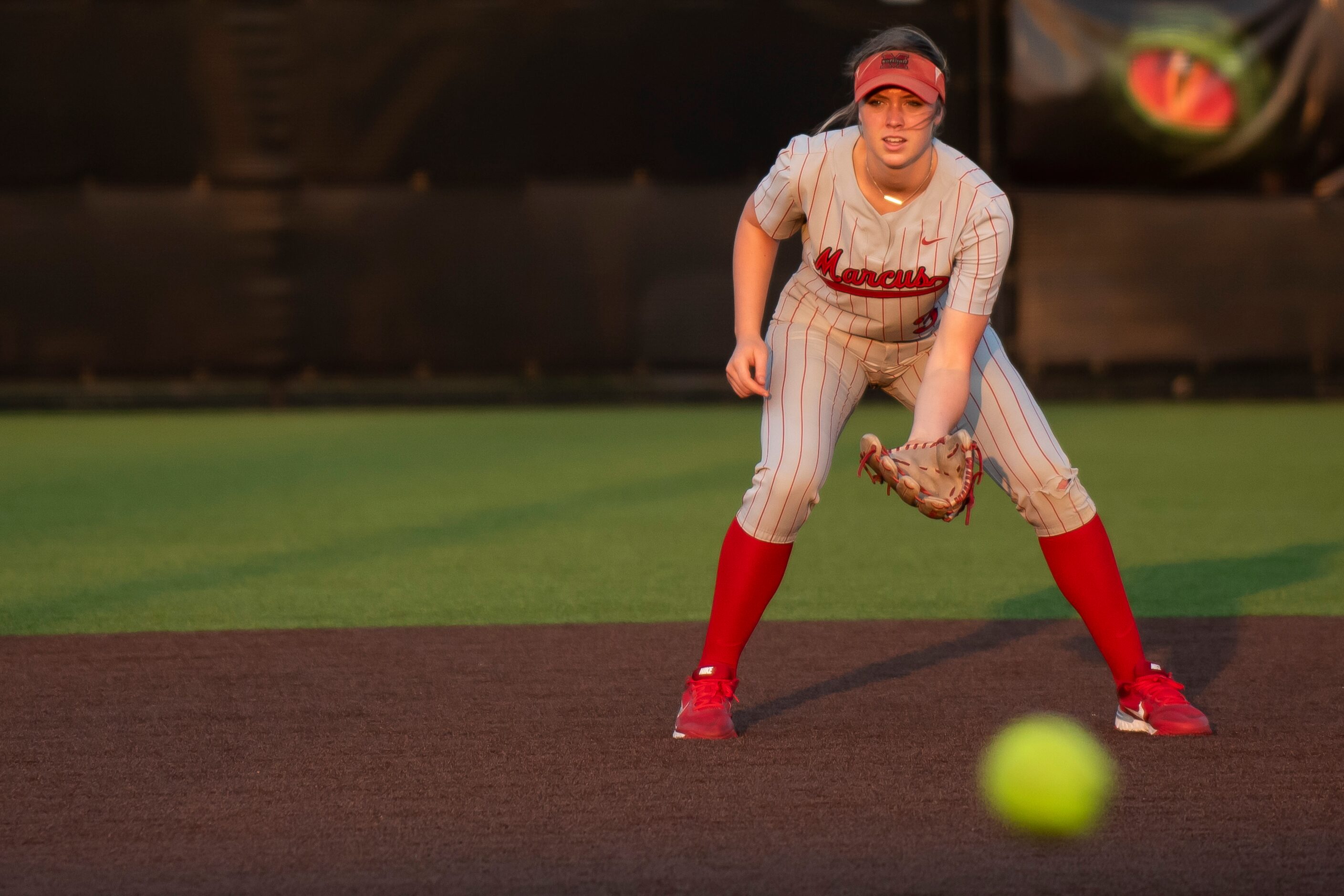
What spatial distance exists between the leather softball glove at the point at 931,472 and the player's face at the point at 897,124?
62 cm

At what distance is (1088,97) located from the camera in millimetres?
11664

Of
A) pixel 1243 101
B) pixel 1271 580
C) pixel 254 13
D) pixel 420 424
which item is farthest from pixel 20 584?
pixel 1243 101

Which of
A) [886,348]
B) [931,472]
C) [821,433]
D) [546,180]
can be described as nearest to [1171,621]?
[886,348]

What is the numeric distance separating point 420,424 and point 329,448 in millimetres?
1498

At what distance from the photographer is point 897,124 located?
10.8 ft

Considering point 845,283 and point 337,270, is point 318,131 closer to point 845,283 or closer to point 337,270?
point 337,270

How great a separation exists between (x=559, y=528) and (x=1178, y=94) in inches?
286

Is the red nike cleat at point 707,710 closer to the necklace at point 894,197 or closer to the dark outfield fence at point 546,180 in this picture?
the necklace at point 894,197

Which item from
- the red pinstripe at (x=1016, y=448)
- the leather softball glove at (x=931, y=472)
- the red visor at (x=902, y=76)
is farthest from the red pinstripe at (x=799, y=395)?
the red visor at (x=902, y=76)

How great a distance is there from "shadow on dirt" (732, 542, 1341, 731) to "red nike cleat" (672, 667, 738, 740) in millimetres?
104

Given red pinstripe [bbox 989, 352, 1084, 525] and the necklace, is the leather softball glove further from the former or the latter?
A: the necklace

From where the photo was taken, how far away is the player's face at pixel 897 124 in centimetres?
329

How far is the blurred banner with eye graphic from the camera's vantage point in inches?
456

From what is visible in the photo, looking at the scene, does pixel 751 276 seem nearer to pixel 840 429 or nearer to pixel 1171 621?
pixel 840 429
